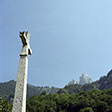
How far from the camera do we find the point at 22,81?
5492 millimetres

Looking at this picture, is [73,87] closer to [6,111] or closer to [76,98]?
[76,98]

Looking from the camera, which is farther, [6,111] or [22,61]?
[6,111]

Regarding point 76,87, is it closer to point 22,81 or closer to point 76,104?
point 76,104

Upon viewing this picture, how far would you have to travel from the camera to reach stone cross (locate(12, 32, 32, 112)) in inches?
204

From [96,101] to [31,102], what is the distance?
20.6 m

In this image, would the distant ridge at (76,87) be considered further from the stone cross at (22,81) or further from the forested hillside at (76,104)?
the stone cross at (22,81)

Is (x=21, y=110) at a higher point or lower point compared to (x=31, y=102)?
lower

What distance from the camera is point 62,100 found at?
57.2 m

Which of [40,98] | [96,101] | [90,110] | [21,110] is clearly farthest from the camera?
[40,98]

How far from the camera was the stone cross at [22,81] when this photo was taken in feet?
17.0

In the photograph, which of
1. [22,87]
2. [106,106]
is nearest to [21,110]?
[22,87]

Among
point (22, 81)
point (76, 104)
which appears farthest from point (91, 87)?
point (22, 81)

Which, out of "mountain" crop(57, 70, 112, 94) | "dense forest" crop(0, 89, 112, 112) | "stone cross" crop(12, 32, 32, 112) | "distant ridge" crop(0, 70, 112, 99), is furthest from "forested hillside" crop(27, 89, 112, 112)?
"mountain" crop(57, 70, 112, 94)

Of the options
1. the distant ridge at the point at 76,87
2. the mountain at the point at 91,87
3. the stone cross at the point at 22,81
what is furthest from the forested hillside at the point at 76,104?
the mountain at the point at 91,87
